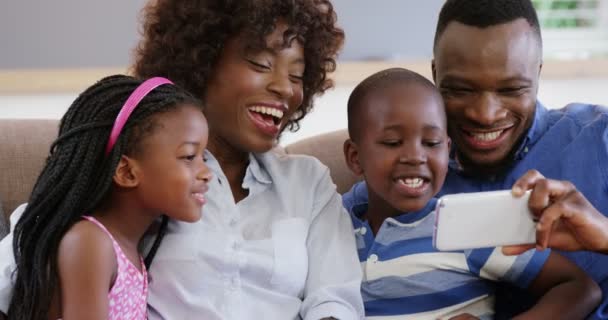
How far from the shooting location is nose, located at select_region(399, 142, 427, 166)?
158 centimetres

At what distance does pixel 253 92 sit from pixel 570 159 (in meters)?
0.64

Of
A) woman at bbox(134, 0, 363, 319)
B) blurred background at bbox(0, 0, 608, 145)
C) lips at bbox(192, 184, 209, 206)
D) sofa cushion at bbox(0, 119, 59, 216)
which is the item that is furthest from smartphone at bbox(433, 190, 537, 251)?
blurred background at bbox(0, 0, 608, 145)

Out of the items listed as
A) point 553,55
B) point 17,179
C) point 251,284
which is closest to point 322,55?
point 251,284

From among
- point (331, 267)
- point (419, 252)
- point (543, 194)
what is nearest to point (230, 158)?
point (331, 267)

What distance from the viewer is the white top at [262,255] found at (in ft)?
4.96

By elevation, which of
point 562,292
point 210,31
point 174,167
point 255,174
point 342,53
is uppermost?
point 210,31

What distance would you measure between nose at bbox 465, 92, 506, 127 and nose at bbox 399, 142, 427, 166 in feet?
0.51

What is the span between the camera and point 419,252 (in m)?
1.60

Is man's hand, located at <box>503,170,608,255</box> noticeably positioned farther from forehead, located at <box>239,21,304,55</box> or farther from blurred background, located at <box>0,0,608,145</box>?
blurred background, located at <box>0,0,608,145</box>

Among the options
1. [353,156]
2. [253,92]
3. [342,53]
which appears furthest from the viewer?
[342,53]

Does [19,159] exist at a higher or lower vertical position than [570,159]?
lower

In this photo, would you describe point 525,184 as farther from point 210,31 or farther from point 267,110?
point 210,31

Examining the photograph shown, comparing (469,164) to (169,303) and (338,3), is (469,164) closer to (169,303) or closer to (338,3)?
(169,303)

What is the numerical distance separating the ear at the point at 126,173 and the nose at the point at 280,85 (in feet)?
1.14
